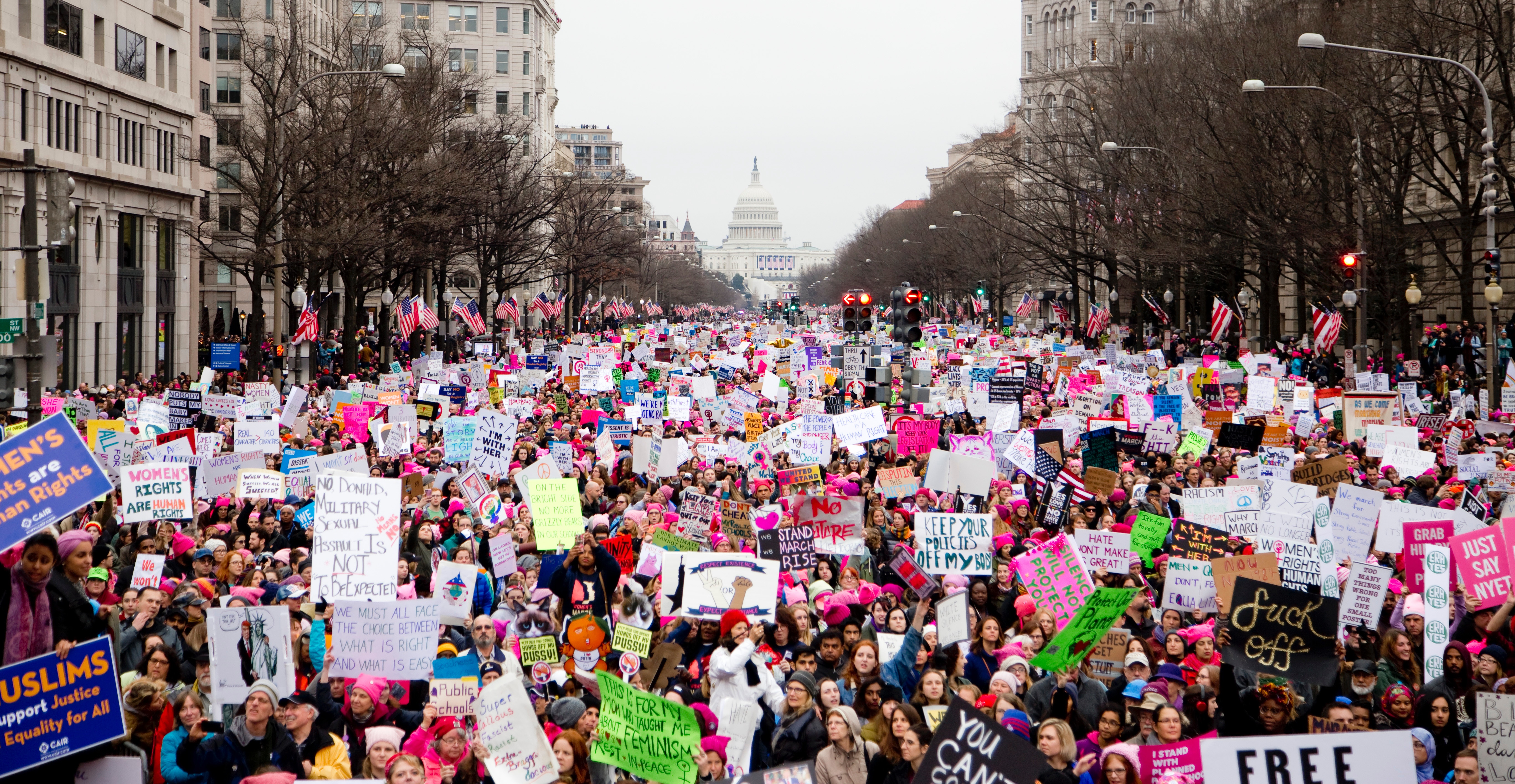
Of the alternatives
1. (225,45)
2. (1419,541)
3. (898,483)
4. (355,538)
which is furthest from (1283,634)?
(225,45)

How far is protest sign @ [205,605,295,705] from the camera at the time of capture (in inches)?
359

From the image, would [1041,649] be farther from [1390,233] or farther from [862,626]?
[1390,233]

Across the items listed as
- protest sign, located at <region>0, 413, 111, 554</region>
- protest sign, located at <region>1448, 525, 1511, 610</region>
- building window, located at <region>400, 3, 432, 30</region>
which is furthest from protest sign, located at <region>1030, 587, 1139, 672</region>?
building window, located at <region>400, 3, 432, 30</region>

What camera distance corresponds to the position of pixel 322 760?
8344 mm

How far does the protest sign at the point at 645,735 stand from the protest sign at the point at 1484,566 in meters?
5.42

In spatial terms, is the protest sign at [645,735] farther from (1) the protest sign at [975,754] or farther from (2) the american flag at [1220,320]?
(2) the american flag at [1220,320]

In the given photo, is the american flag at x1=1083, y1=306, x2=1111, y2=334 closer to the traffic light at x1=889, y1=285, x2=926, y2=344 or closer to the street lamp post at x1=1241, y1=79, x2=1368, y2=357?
the street lamp post at x1=1241, y1=79, x2=1368, y2=357

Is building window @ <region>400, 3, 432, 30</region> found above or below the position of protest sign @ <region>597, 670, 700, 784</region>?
above

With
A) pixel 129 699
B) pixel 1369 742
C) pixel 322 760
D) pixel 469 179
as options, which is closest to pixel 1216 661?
pixel 1369 742

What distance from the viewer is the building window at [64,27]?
3856cm

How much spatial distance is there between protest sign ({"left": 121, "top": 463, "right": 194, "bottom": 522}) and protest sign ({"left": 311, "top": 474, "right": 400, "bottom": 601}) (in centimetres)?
311

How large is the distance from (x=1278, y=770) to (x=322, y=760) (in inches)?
177

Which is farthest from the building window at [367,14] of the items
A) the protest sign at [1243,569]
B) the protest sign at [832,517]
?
the protest sign at [1243,569]

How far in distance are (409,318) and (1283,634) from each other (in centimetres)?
3399
